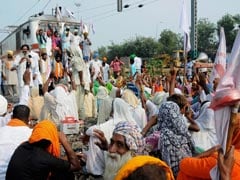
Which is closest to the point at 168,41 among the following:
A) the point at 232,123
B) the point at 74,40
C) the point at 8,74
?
the point at 74,40

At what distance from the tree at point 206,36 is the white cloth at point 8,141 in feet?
179

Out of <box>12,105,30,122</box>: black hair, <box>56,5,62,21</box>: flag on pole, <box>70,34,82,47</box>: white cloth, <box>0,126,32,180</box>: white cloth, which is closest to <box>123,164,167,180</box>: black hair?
<box>0,126,32,180</box>: white cloth

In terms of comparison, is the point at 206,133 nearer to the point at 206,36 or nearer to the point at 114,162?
the point at 114,162

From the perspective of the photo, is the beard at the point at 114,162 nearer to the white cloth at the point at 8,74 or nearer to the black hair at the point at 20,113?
the black hair at the point at 20,113

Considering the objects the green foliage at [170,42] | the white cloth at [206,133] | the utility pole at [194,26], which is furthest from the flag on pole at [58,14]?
the green foliage at [170,42]

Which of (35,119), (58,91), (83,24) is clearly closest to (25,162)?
(58,91)

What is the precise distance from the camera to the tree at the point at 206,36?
5912cm

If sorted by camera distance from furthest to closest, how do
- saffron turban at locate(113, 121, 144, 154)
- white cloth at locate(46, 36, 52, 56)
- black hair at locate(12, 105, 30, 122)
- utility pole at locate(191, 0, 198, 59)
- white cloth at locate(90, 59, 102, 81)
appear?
1. white cloth at locate(46, 36, 52, 56)
2. utility pole at locate(191, 0, 198, 59)
3. white cloth at locate(90, 59, 102, 81)
4. black hair at locate(12, 105, 30, 122)
5. saffron turban at locate(113, 121, 144, 154)

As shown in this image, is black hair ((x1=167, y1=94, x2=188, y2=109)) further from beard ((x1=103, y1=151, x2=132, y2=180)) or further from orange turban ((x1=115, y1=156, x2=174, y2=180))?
orange turban ((x1=115, y1=156, x2=174, y2=180))

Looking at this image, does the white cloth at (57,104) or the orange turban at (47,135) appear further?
the white cloth at (57,104)

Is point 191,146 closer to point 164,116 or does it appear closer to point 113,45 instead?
point 164,116

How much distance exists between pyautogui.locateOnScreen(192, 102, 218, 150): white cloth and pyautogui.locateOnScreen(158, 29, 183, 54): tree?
56369 millimetres

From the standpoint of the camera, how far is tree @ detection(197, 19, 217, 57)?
59.1 meters

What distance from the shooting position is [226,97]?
8.28 ft
